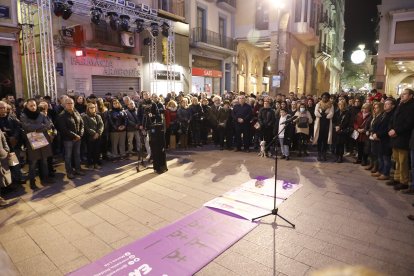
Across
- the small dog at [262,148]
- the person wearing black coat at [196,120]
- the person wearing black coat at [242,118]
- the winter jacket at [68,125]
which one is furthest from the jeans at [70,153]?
the small dog at [262,148]

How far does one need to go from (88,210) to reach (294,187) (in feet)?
13.8

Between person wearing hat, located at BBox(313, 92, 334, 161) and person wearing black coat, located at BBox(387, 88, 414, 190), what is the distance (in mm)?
2219

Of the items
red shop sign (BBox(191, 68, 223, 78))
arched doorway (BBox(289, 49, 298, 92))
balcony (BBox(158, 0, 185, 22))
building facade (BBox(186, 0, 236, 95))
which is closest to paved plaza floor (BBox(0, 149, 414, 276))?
balcony (BBox(158, 0, 185, 22))

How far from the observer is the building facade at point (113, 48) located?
1355 centimetres

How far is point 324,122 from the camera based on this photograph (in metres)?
8.70

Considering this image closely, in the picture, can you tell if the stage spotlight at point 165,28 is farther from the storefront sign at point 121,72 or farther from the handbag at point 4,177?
the handbag at point 4,177

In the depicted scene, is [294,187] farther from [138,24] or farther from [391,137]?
[138,24]

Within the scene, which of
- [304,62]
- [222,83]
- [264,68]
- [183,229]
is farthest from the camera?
[264,68]

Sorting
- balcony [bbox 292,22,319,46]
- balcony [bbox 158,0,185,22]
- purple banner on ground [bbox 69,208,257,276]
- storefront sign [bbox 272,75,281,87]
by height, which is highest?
balcony [bbox 158,0,185,22]

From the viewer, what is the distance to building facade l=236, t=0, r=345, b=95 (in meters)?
23.2

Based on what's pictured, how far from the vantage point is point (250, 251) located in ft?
12.9

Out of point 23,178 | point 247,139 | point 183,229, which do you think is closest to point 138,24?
point 247,139

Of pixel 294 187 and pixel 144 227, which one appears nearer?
pixel 144 227

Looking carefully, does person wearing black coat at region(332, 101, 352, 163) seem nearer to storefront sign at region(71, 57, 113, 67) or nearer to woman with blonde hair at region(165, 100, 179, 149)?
woman with blonde hair at region(165, 100, 179, 149)
